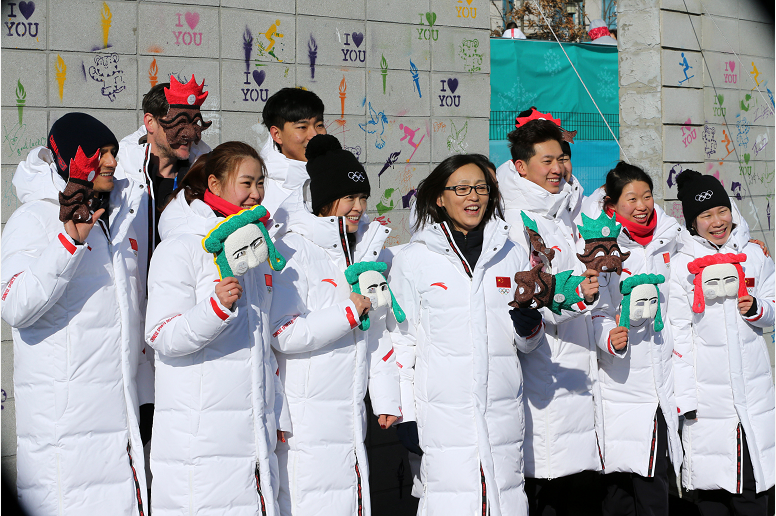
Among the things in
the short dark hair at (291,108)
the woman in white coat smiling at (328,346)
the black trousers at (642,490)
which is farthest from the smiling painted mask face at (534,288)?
the short dark hair at (291,108)

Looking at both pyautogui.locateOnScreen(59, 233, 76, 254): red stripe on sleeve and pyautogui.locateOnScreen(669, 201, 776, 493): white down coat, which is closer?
pyautogui.locateOnScreen(59, 233, 76, 254): red stripe on sleeve

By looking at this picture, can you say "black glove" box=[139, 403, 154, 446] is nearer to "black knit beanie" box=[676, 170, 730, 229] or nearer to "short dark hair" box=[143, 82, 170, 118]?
"short dark hair" box=[143, 82, 170, 118]

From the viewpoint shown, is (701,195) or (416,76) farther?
(416,76)

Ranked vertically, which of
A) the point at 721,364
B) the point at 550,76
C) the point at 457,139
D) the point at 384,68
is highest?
the point at 550,76

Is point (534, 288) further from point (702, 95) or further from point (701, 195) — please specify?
point (702, 95)

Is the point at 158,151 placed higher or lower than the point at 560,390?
higher

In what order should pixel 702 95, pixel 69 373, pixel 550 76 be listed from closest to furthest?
pixel 69 373
pixel 550 76
pixel 702 95

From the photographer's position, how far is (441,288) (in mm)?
3312

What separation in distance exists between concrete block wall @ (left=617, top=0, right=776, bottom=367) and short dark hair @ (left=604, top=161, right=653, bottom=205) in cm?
260

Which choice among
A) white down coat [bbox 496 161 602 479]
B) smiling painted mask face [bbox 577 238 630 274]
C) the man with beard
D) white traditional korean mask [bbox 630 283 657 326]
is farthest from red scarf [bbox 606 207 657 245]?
the man with beard

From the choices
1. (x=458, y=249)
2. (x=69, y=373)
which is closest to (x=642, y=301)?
(x=458, y=249)

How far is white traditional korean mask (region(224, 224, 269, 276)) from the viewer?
266 centimetres

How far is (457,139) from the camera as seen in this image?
5.36 metres

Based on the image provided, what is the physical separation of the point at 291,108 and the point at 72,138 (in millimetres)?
1367
